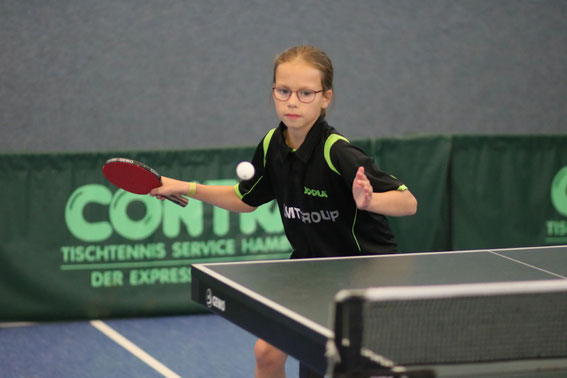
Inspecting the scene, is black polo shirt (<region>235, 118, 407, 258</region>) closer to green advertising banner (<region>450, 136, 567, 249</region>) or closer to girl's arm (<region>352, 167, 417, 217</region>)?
girl's arm (<region>352, 167, 417, 217</region>)

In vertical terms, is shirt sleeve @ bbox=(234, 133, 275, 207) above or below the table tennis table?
above

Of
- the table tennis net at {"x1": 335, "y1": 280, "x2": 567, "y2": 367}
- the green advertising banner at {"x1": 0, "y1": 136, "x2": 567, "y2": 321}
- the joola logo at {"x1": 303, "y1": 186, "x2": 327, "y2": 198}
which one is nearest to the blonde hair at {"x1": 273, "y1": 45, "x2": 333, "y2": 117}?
the joola logo at {"x1": 303, "y1": 186, "x2": 327, "y2": 198}

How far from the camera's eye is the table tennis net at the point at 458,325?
1831 mm

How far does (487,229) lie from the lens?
590 cm

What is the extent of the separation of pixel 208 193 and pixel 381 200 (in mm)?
804

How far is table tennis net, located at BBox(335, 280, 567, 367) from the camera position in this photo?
1831 mm

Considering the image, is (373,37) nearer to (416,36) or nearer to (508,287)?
(416,36)

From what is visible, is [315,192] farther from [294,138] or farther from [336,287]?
[336,287]

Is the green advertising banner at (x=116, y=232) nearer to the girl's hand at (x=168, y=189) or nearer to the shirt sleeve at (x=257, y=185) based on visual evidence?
the shirt sleeve at (x=257, y=185)

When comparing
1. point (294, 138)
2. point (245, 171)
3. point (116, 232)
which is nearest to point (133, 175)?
point (245, 171)

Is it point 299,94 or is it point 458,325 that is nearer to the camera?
point 458,325

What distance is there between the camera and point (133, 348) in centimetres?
472

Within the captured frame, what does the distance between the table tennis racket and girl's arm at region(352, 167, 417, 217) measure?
2.62 ft

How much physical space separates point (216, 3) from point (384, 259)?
4.56 metres
